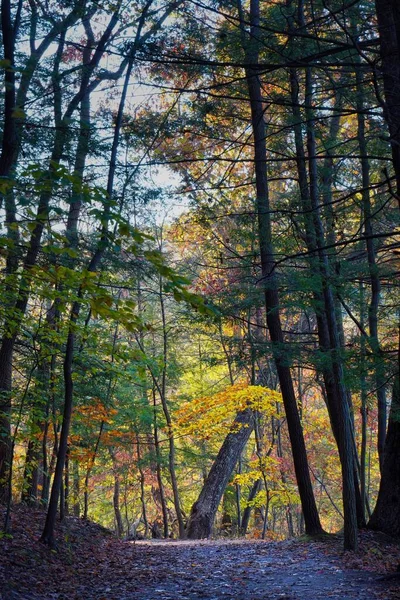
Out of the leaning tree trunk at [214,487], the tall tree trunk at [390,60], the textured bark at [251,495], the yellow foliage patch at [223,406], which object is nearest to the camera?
the tall tree trunk at [390,60]

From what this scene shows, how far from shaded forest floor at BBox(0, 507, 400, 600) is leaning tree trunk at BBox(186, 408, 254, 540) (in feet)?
16.7

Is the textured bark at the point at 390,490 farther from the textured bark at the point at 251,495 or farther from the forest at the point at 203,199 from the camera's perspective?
the textured bark at the point at 251,495

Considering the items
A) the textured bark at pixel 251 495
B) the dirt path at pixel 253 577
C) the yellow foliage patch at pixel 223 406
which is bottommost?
the dirt path at pixel 253 577

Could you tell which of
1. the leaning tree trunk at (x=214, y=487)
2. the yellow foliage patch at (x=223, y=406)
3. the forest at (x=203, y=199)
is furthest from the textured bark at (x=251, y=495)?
the forest at (x=203, y=199)

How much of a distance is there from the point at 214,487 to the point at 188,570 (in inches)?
307

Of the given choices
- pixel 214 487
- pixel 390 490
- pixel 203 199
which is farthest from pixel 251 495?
pixel 203 199

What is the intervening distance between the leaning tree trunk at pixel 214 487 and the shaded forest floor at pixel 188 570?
201 inches

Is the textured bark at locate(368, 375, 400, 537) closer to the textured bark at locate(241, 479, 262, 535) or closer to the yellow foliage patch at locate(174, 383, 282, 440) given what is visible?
the yellow foliage patch at locate(174, 383, 282, 440)

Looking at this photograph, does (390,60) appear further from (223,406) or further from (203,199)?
(223,406)

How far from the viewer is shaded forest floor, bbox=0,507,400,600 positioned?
5785 millimetres

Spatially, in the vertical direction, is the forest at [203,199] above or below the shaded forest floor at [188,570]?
above

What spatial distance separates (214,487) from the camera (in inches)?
603

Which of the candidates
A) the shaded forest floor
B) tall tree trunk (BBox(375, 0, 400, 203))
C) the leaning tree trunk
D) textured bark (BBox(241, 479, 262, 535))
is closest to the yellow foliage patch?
the leaning tree trunk

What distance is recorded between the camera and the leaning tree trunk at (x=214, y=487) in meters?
15.3
